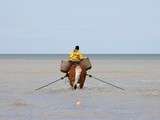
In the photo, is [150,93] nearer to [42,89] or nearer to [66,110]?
[42,89]

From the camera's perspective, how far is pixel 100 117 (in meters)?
24.5

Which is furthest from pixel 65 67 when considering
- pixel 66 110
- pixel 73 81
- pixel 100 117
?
pixel 100 117

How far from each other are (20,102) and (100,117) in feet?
20.4

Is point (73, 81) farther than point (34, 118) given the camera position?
Yes

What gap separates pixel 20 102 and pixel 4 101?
3.00ft

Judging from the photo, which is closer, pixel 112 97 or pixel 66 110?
pixel 66 110

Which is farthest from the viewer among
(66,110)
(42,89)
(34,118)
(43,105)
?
(42,89)

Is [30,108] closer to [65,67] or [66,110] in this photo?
[66,110]

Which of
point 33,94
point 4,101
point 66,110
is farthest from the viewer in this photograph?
point 33,94

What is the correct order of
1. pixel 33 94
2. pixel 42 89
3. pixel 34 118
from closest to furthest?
pixel 34 118, pixel 33 94, pixel 42 89

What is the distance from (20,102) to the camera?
2989 cm

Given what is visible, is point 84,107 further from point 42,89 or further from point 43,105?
point 42,89

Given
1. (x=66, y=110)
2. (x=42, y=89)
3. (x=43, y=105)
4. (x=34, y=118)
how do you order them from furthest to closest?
(x=42, y=89), (x=43, y=105), (x=66, y=110), (x=34, y=118)

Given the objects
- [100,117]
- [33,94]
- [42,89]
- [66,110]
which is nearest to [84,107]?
[66,110]
